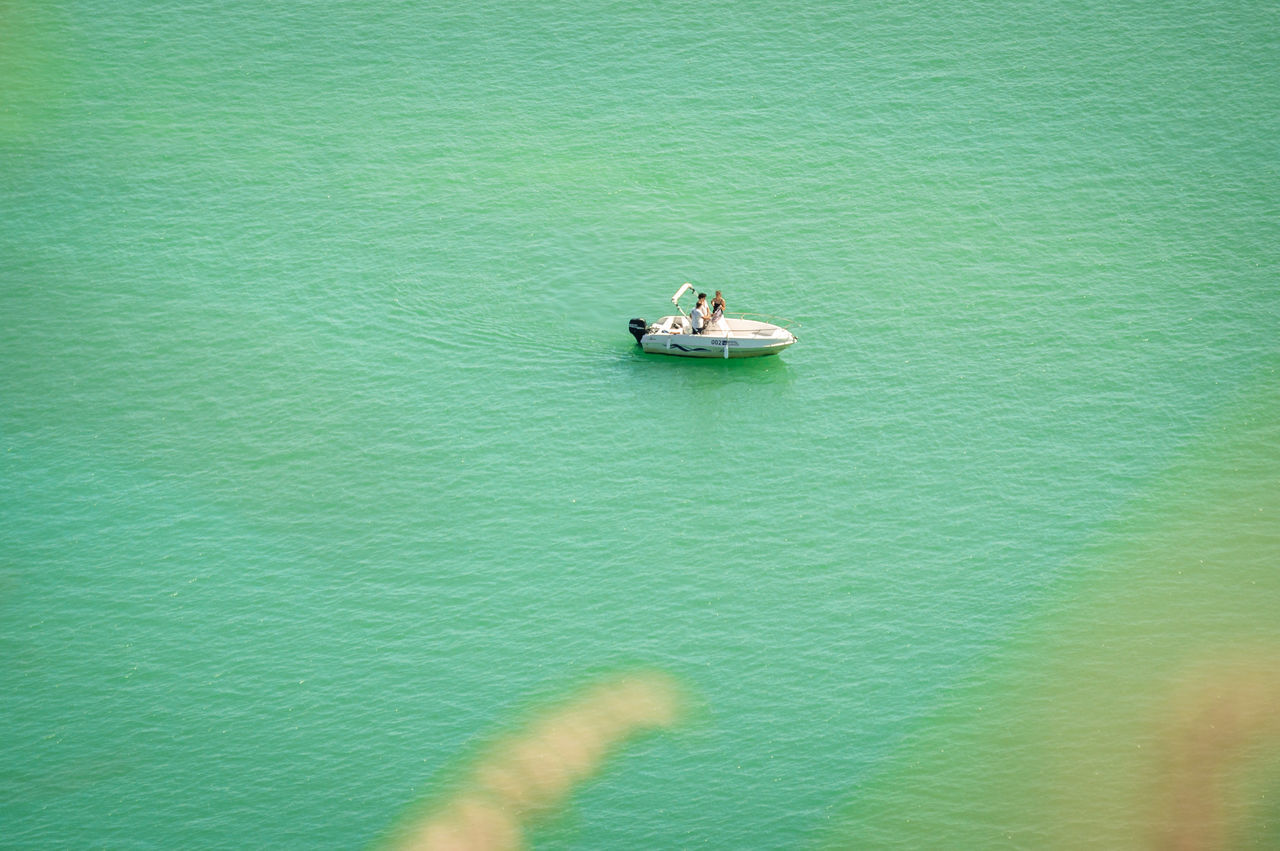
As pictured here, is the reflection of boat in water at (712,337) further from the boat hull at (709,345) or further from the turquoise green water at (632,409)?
the turquoise green water at (632,409)

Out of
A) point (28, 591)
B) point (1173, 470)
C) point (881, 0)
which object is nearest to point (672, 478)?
point (1173, 470)

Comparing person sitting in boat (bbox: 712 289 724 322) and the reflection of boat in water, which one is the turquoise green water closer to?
→ the reflection of boat in water

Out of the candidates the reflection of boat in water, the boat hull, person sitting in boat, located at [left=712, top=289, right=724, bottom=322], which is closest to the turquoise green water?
the boat hull

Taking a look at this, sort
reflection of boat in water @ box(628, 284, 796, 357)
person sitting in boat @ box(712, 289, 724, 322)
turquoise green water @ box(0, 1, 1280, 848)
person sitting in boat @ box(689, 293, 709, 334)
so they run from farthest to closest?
1. person sitting in boat @ box(712, 289, 724, 322)
2. person sitting in boat @ box(689, 293, 709, 334)
3. reflection of boat in water @ box(628, 284, 796, 357)
4. turquoise green water @ box(0, 1, 1280, 848)

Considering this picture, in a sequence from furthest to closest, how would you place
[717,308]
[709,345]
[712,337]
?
[717,308], [709,345], [712,337]

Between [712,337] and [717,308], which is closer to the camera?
[712,337]

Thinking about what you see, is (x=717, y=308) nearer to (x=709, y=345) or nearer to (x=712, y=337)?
(x=712, y=337)

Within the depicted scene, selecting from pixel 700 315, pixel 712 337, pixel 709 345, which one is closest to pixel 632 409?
pixel 709 345
